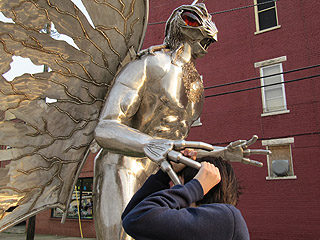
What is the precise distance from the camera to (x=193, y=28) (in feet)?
5.99

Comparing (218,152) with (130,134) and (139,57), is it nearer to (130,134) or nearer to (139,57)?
(130,134)

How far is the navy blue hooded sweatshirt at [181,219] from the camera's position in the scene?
1034 mm

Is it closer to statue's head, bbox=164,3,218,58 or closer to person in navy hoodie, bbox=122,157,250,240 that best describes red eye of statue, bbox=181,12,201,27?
statue's head, bbox=164,3,218,58

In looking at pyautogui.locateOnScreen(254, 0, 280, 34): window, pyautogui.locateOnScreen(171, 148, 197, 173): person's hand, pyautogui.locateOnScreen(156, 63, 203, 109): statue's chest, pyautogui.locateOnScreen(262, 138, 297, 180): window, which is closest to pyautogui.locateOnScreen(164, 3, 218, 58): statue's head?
pyautogui.locateOnScreen(156, 63, 203, 109): statue's chest

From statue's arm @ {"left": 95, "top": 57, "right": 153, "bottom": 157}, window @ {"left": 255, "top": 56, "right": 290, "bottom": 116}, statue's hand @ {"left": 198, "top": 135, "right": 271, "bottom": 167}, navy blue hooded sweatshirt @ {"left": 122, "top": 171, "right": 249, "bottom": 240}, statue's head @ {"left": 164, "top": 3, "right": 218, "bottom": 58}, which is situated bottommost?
navy blue hooded sweatshirt @ {"left": 122, "top": 171, "right": 249, "bottom": 240}

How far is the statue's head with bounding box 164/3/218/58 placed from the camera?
71.7 inches

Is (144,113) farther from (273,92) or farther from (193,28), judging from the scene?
(273,92)

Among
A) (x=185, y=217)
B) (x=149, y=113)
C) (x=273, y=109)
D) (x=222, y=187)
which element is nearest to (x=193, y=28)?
(x=149, y=113)

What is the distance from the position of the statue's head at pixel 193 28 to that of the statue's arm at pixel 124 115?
34 centimetres

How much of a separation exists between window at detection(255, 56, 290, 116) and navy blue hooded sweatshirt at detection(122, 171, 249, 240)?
10.6 meters

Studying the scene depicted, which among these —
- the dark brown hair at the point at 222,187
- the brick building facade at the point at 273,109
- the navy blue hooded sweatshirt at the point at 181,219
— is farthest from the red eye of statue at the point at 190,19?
the brick building facade at the point at 273,109

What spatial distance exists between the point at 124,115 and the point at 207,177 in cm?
59

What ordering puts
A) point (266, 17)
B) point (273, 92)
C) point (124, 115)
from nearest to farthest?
point (124, 115), point (273, 92), point (266, 17)

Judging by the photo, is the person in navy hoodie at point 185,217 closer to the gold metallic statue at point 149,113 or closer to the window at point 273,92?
the gold metallic statue at point 149,113
